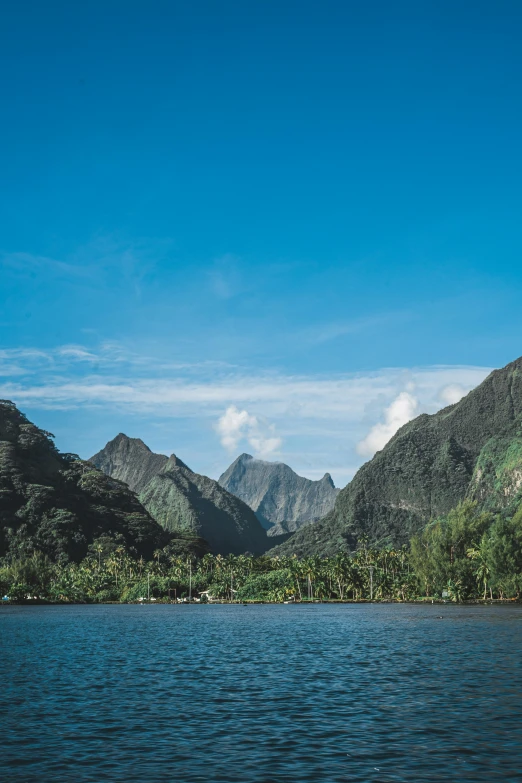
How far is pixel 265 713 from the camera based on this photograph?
3678cm

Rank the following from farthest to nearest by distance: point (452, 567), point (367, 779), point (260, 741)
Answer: point (452, 567) < point (260, 741) < point (367, 779)

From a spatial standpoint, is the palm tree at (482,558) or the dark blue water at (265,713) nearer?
the dark blue water at (265,713)

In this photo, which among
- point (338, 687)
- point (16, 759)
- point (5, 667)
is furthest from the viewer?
point (5, 667)

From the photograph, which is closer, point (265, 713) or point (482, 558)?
point (265, 713)

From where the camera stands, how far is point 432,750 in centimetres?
2769

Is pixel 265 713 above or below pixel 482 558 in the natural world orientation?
below

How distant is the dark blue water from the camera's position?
83.6 ft

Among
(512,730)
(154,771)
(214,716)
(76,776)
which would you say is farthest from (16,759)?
(512,730)

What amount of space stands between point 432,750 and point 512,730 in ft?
17.5

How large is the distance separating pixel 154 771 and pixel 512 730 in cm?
1527

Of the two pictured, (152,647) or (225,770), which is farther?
(152,647)

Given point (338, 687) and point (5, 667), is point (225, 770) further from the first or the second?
point (5, 667)

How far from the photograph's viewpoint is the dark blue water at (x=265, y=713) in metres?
25.5

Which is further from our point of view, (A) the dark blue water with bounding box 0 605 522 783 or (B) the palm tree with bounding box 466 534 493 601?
(B) the palm tree with bounding box 466 534 493 601
